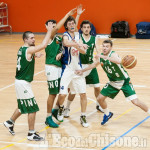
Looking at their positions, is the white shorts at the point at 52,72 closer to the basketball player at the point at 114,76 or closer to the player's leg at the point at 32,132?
the basketball player at the point at 114,76

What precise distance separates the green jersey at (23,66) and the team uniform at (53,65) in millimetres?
741

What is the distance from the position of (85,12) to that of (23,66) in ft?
41.7

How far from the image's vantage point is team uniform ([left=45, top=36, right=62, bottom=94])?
7496mm

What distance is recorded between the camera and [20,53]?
6.71 metres

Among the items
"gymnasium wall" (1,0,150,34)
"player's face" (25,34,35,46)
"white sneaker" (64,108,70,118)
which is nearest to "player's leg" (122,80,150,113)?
"white sneaker" (64,108,70,118)

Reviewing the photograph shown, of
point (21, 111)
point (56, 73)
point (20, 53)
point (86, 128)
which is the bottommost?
point (86, 128)

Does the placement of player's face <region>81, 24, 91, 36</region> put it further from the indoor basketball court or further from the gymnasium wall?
the gymnasium wall

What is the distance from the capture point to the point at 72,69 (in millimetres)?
7539

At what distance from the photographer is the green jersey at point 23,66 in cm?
670

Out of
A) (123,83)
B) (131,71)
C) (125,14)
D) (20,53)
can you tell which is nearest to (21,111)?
(20,53)

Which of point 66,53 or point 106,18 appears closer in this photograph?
point 66,53

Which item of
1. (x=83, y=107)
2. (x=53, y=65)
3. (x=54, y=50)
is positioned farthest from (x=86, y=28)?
(x=83, y=107)

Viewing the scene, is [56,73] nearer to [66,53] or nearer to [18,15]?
[66,53]

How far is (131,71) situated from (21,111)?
5.78 metres
